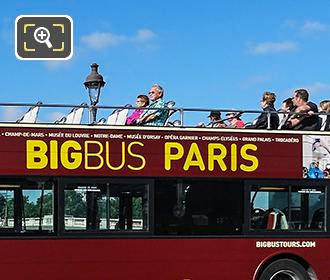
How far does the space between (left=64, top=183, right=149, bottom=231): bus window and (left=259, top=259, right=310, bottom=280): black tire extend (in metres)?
2.24

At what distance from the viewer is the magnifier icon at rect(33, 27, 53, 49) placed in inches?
529

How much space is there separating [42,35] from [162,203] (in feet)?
13.8

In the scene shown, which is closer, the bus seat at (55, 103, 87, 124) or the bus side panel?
the bus side panel

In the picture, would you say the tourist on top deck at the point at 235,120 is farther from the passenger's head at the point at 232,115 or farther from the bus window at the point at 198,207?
the bus window at the point at 198,207

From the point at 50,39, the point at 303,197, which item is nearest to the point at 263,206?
the point at 303,197

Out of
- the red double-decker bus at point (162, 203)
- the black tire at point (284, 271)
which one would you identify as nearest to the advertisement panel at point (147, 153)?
the red double-decker bus at point (162, 203)

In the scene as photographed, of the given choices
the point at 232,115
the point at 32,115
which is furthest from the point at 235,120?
the point at 32,115

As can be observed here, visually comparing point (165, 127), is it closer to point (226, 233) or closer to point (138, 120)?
point (138, 120)

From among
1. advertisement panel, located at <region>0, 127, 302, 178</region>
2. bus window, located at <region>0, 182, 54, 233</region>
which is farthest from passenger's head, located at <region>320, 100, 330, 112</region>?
bus window, located at <region>0, 182, 54, 233</region>

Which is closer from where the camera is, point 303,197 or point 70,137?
point 70,137

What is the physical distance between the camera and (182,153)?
1190 cm

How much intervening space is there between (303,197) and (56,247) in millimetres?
4359

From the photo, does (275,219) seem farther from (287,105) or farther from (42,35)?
(42,35)

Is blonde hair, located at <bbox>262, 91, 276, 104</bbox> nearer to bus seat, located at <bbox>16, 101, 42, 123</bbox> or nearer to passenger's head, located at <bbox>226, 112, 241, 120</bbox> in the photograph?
passenger's head, located at <bbox>226, 112, 241, 120</bbox>
